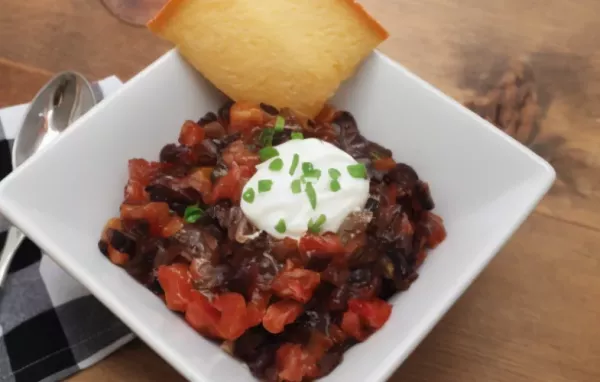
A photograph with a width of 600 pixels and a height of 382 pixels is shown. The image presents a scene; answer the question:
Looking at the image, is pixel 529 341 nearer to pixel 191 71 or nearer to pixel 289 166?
pixel 289 166

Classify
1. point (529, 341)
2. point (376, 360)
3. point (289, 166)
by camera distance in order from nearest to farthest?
point (376, 360) → point (289, 166) → point (529, 341)

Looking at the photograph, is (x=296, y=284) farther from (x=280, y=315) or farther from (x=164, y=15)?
(x=164, y=15)

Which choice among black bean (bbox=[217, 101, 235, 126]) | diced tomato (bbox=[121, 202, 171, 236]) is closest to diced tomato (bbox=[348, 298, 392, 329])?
diced tomato (bbox=[121, 202, 171, 236])

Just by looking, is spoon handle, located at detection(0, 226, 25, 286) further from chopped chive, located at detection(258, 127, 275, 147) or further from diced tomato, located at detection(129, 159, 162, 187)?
chopped chive, located at detection(258, 127, 275, 147)

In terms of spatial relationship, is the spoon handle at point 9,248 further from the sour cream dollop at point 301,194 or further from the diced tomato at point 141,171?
the sour cream dollop at point 301,194

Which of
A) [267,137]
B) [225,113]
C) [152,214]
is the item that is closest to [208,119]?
[225,113]

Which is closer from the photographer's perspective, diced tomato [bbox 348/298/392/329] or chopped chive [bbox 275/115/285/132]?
diced tomato [bbox 348/298/392/329]

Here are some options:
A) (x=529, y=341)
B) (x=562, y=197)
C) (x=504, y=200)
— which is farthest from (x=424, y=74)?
(x=529, y=341)
